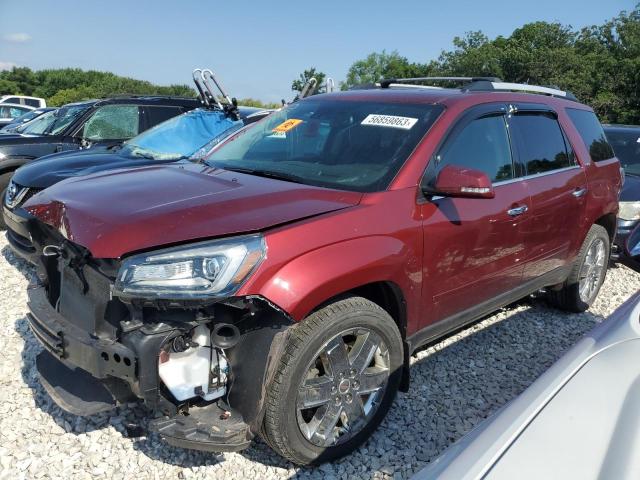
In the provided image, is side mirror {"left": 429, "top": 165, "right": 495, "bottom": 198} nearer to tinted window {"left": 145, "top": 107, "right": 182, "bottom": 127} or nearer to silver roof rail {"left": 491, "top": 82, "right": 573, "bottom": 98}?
silver roof rail {"left": 491, "top": 82, "right": 573, "bottom": 98}

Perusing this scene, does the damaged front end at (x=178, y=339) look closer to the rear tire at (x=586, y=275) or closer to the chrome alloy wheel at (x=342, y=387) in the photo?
the chrome alloy wheel at (x=342, y=387)

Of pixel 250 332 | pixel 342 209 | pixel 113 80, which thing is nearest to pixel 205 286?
pixel 250 332

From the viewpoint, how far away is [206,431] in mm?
2184

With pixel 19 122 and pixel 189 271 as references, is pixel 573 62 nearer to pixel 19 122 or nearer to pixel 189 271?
pixel 19 122

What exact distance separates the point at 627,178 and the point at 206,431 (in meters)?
6.33

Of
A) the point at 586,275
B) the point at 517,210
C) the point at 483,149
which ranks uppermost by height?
the point at 483,149

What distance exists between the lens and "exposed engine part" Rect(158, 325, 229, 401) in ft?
7.23

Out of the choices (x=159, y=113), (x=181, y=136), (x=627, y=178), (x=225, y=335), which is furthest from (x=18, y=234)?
(x=627, y=178)

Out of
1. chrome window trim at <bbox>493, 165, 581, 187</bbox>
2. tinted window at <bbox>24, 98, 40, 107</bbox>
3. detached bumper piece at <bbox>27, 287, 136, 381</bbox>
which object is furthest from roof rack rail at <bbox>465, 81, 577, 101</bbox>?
tinted window at <bbox>24, 98, 40, 107</bbox>

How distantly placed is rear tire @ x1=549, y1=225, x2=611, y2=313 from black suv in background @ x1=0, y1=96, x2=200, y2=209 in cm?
583

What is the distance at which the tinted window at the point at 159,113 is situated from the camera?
303 inches

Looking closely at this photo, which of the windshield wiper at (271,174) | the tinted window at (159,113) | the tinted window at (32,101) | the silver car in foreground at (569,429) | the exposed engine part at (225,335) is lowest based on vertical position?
the exposed engine part at (225,335)

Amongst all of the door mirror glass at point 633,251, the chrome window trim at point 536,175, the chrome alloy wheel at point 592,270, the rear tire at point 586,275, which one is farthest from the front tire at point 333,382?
the door mirror glass at point 633,251

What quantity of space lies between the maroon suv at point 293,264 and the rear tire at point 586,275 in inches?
44.2
